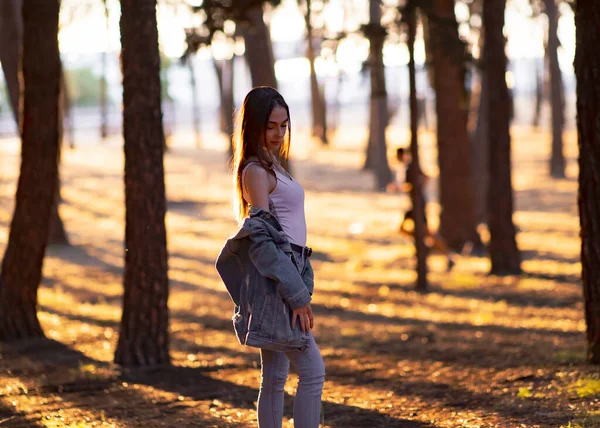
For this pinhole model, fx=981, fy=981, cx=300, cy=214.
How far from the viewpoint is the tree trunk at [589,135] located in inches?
277

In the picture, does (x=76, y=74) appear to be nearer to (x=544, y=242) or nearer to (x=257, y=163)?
(x=544, y=242)

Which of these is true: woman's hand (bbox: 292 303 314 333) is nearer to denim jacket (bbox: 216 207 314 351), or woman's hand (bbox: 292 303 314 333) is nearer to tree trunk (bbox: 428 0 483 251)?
A: denim jacket (bbox: 216 207 314 351)

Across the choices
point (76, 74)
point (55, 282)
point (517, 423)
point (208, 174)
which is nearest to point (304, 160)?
point (208, 174)

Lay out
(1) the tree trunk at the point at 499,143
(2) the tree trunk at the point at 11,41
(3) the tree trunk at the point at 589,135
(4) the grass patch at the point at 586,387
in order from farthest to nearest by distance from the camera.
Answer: (2) the tree trunk at the point at 11,41
(1) the tree trunk at the point at 499,143
(3) the tree trunk at the point at 589,135
(4) the grass patch at the point at 586,387

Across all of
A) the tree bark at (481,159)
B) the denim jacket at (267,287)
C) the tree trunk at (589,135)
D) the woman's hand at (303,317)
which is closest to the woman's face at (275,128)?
the denim jacket at (267,287)

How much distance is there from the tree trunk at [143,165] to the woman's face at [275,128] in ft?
10.6

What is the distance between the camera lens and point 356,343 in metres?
9.85

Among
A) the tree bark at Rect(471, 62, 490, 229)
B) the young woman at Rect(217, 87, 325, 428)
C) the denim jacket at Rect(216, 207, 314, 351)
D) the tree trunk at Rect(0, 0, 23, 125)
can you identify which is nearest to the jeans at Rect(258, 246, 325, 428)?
the young woman at Rect(217, 87, 325, 428)

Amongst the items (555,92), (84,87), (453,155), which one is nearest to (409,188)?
(453,155)

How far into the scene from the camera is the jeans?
4.69 meters

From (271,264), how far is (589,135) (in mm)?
3494

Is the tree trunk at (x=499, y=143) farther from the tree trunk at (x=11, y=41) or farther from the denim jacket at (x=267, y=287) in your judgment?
the denim jacket at (x=267, y=287)

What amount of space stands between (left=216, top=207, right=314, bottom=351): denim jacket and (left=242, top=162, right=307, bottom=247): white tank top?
0.07 meters

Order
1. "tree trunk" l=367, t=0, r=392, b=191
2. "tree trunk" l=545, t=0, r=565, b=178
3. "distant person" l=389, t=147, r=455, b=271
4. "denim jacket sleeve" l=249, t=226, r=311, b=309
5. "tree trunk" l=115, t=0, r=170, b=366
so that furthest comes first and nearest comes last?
"tree trunk" l=545, t=0, r=565, b=178
"tree trunk" l=367, t=0, r=392, b=191
"distant person" l=389, t=147, r=455, b=271
"tree trunk" l=115, t=0, r=170, b=366
"denim jacket sleeve" l=249, t=226, r=311, b=309
